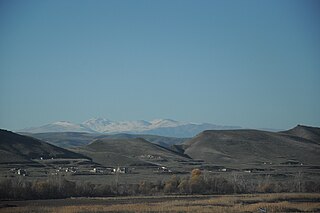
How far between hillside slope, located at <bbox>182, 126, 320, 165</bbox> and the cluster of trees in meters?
65.4

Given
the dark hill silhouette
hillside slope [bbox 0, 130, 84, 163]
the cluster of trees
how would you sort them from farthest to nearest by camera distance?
1. the dark hill silhouette
2. hillside slope [bbox 0, 130, 84, 163]
3. the cluster of trees

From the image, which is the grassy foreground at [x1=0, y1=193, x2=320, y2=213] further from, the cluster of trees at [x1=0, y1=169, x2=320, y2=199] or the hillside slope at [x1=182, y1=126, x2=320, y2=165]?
the hillside slope at [x1=182, y1=126, x2=320, y2=165]

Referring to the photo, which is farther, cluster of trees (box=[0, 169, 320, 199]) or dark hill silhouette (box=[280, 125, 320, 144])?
dark hill silhouette (box=[280, 125, 320, 144])

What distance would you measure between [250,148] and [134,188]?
9883 centimetres

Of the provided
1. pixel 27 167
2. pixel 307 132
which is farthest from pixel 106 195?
pixel 307 132

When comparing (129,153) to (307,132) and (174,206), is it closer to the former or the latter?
(307,132)

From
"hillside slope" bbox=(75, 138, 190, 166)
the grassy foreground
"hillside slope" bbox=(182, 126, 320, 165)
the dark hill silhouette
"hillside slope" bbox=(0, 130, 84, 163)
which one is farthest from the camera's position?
the dark hill silhouette

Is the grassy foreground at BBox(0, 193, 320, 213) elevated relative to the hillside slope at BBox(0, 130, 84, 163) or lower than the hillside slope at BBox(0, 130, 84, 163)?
lower

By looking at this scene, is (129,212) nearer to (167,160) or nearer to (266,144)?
(167,160)

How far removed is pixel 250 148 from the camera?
157 metres

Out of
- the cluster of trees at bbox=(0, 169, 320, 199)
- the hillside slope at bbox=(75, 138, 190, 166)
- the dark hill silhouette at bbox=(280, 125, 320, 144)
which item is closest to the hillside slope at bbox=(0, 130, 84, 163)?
the hillside slope at bbox=(75, 138, 190, 166)

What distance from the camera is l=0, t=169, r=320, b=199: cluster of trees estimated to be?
56791 millimetres

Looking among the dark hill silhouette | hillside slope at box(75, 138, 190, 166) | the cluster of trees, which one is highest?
the dark hill silhouette

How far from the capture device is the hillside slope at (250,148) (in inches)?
5605
